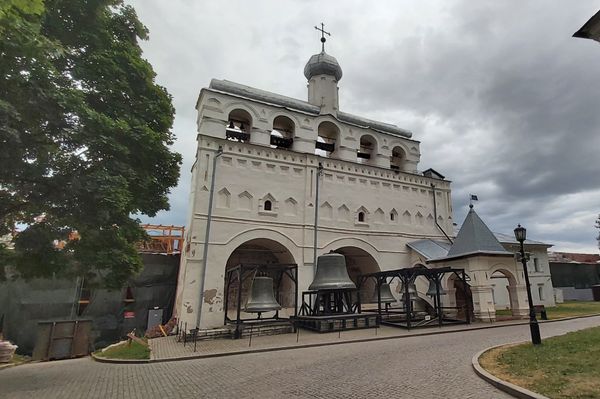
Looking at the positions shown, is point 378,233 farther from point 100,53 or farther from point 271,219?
point 100,53

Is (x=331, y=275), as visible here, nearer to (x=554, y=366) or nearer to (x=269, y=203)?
(x=269, y=203)

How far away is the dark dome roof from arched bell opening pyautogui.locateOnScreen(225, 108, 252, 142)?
6.26 meters

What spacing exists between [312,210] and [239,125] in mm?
7177

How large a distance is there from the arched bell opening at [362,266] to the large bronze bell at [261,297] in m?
7.29

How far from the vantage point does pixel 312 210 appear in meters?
19.7

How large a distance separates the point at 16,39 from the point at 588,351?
44.6 ft

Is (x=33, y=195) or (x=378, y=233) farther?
(x=378, y=233)

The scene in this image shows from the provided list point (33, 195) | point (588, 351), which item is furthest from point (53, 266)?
point (588, 351)

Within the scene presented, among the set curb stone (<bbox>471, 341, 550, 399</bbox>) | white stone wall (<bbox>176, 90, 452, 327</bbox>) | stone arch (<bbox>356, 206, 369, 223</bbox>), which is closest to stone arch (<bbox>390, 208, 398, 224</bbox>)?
white stone wall (<bbox>176, 90, 452, 327</bbox>)

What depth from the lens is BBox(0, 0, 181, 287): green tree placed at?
276 inches

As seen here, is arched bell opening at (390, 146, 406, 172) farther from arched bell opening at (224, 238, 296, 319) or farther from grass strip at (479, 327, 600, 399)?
grass strip at (479, 327, 600, 399)

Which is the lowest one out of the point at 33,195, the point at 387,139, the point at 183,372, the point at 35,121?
the point at 183,372

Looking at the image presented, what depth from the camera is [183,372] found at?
27.9 feet

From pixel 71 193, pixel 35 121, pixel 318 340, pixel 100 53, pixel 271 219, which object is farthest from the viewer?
pixel 271 219
